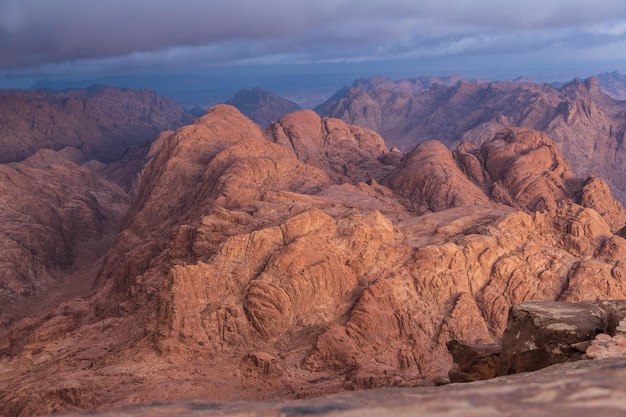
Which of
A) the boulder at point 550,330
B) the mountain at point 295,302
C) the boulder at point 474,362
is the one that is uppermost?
the boulder at point 550,330

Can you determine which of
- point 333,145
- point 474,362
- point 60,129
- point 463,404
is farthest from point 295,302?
point 60,129

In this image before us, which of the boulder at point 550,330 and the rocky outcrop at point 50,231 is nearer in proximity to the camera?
the boulder at point 550,330

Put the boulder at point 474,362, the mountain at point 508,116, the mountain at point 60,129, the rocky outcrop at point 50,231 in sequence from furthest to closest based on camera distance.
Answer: the mountain at point 60,129
the mountain at point 508,116
the rocky outcrop at point 50,231
the boulder at point 474,362

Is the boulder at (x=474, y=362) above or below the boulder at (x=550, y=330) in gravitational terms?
below

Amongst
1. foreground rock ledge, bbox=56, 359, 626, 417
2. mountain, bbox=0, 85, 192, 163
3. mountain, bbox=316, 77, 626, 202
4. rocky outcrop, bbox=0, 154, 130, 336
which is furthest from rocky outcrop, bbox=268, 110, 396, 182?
mountain, bbox=0, 85, 192, 163

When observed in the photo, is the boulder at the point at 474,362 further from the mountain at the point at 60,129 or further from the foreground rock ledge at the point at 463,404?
the mountain at the point at 60,129

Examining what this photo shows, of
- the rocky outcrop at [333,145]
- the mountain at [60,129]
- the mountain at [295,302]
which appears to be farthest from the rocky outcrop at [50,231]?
the mountain at [60,129]

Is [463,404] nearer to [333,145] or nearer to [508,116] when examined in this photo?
[333,145]
